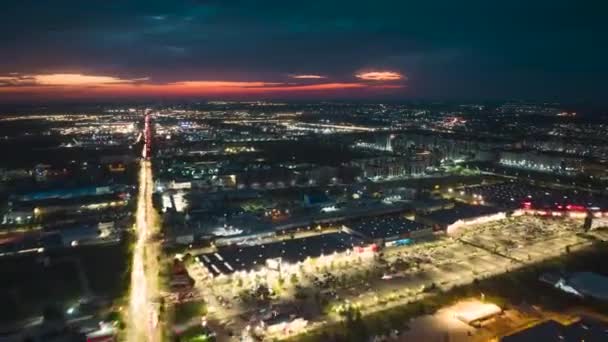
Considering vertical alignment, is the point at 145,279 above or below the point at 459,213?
below

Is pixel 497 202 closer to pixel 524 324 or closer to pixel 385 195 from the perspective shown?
pixel 385 195

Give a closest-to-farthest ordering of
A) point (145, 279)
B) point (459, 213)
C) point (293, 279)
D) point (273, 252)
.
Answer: point (145, 279) → point (293, 279) → point (273, 252) → point (459, 213)

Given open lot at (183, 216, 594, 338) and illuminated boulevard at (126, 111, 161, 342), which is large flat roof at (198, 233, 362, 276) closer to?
open lot at (183, 216, 594, 338)

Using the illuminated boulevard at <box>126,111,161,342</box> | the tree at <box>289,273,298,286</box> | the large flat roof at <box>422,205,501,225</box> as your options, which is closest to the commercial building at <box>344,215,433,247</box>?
A: the large flat roof at <box>422,205,501,225</box>

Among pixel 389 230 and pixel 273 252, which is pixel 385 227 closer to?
pixel 389 230

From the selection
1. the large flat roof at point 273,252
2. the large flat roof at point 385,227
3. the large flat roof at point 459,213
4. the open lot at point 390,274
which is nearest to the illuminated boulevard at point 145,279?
the open lot at point 390,274

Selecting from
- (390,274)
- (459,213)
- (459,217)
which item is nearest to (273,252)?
(390,274)

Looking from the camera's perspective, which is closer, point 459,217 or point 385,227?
point 385,227

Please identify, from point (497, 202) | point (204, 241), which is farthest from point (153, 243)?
point (497, 202)
